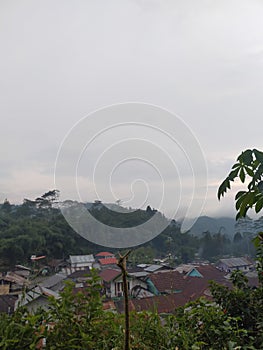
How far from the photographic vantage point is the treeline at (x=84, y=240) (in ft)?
6.36

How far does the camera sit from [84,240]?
2834 millimetres

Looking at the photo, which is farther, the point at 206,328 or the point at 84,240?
the point at 84,240

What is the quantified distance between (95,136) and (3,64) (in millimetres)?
1687

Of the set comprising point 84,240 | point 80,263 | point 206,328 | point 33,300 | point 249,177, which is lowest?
point 80,263

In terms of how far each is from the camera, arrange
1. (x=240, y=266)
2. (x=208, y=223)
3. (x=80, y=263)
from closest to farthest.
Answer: (x=240, y=266), (x=208, y=223), (x=80, y=263)

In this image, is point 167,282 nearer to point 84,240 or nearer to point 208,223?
point 84,240

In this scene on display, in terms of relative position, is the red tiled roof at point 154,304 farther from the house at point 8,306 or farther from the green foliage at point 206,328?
the house at point 8,306

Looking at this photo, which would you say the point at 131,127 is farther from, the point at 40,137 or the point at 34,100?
the point at 40,137

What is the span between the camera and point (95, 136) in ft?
6.22

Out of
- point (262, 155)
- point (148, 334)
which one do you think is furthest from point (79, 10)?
point (148, 334)

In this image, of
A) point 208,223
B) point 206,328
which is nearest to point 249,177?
point 206,328

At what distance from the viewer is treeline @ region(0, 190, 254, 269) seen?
1.94 meters

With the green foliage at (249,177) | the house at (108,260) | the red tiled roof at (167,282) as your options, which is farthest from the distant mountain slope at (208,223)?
the green foliage at (249,177)

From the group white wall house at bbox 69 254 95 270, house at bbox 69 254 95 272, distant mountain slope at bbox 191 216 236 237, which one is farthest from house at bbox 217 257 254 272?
white wall house at bbox 69 254 95 270
